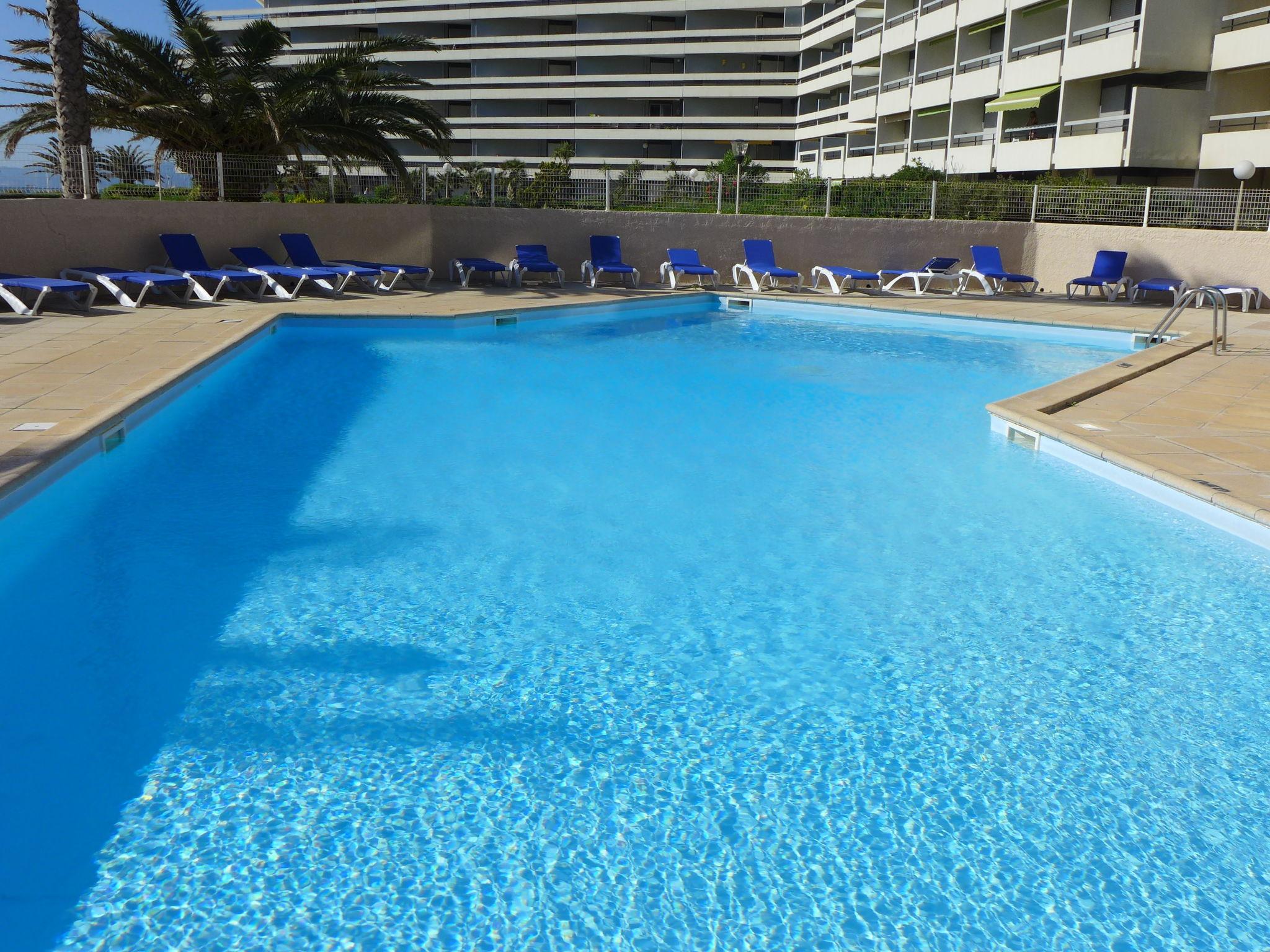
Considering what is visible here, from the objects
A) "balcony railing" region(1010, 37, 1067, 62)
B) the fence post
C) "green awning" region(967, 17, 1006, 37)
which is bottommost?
the fence post

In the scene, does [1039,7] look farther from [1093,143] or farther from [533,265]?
[533,265]

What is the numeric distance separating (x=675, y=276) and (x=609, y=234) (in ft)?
4.79

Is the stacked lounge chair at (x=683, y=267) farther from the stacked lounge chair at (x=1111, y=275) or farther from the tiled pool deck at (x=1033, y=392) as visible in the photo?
the stacked lounge chair at (x=1111, y=275)

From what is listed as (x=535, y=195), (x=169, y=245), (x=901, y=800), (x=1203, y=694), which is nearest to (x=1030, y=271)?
(x=535, y=195)

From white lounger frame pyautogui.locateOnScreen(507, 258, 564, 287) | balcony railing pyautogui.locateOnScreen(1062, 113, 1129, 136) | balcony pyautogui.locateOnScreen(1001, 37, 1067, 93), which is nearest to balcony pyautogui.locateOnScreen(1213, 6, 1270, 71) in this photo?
balcony railing pyautogui.locateOnScreen(1062, 113, 1129, 136)

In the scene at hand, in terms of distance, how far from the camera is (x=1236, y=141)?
78.1ft

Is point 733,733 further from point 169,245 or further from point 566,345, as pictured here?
point 169,245

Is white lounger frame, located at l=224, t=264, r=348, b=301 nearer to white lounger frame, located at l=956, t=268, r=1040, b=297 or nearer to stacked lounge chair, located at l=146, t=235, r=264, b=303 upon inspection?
stacked lounge chair, located at l=146, t=235, r=264, b=303

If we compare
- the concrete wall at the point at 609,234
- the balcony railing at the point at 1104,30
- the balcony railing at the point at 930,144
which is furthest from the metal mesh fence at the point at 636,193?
the balcony railing at the point at 930,144

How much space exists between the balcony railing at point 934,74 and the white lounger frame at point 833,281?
2296 cm

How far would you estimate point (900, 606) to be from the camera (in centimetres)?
458

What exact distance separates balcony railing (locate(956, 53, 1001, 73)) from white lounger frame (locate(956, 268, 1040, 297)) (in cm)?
1866

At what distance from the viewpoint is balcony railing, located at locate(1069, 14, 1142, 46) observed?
981 inches

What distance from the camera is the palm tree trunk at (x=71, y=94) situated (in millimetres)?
13328
